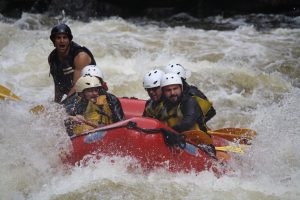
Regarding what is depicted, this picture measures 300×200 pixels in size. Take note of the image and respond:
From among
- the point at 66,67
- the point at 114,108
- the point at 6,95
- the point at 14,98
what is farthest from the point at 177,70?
the point at 6,95

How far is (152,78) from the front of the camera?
464 cm

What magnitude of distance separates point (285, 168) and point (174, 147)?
1299 mm

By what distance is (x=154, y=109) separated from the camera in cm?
477

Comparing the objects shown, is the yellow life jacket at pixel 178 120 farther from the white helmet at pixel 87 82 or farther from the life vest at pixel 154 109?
the white helmet at pixel 87 82

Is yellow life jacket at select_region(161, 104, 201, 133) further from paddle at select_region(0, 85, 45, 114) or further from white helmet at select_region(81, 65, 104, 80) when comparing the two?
paddle at select_region(0, 85, 45, 114)

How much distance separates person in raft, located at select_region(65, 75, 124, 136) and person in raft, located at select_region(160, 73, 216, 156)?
1.66 ft

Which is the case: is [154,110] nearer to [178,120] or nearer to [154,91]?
[154,91]

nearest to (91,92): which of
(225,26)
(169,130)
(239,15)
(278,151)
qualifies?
(169,130)

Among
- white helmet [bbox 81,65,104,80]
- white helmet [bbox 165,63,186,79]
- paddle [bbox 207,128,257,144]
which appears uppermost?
white helmet [bbox 81,65,104,80]

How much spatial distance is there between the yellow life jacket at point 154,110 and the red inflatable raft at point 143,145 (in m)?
0.50

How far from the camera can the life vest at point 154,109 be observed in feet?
15.4

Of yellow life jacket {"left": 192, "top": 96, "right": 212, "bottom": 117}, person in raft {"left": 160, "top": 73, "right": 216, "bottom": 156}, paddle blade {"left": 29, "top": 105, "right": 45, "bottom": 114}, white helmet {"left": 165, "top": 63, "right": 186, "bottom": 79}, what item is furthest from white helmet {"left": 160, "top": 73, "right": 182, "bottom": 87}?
paddle blade {"left": 29, "top": 105, "right": 45, "bottom": 114}

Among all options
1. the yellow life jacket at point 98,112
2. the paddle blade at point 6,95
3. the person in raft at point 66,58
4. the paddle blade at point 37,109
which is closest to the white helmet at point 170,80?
the yellow life jacket at point 98,112

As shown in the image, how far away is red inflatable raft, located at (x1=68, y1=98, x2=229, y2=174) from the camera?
409 cm
